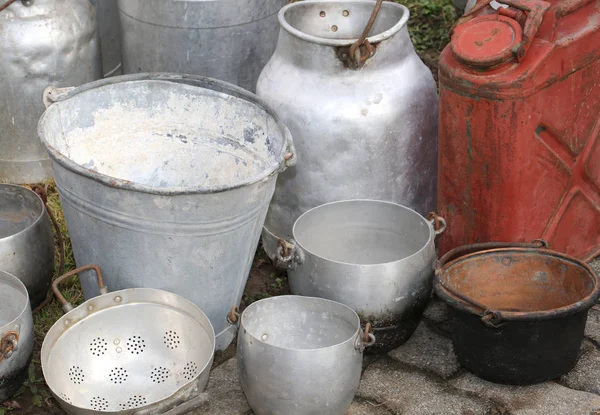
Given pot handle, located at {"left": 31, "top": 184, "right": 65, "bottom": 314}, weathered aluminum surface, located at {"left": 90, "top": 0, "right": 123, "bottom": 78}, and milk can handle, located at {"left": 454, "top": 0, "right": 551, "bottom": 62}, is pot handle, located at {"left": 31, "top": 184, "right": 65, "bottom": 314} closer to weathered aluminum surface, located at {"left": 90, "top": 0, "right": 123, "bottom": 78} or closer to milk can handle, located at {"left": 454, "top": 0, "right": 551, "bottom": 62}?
weathered aluminum surface, located at {"left": 90, "top": 0, "right": 123, "bottom": 78}

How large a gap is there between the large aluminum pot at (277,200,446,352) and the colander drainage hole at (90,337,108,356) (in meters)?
0.61

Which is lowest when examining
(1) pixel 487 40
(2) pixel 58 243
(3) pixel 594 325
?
(2) pixel 58 243

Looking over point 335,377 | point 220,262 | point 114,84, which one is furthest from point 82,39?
point 335,377

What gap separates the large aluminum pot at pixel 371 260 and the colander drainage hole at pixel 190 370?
0.42 metres

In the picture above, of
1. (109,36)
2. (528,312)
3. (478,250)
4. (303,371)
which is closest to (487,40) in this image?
(478,250)

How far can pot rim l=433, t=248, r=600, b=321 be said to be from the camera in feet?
8.84

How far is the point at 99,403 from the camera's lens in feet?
9.30

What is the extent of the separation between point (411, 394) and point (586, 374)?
0.56m

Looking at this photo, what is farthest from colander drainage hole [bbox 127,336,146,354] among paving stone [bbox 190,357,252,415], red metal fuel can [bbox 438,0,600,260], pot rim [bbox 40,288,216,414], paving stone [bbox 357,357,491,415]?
red metal fuel can [bbox 438,0,600,260]

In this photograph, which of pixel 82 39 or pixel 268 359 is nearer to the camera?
pixel 268 359

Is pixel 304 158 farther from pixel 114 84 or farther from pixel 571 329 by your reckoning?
pixel 571 329

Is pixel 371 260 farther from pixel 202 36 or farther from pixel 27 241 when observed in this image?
pixel 27 241

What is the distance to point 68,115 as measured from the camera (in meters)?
3.11

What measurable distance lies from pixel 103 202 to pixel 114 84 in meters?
0.58
